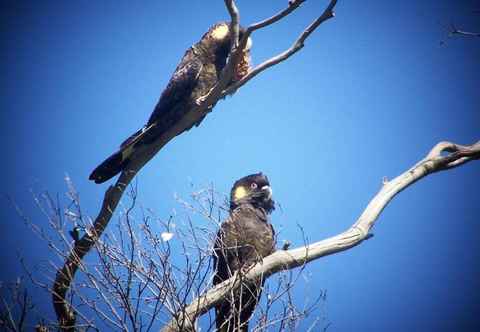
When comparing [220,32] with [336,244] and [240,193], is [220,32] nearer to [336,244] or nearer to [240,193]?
[240,193]

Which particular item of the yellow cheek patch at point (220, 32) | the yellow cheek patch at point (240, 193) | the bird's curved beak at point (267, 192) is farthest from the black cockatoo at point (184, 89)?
the bird's curved beak at point (267, 192)

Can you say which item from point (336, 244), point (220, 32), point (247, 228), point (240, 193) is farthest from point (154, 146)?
point (336, 244)

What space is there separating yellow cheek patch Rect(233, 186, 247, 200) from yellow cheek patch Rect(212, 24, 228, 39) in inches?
83.2

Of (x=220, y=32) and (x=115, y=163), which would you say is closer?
(x=115, y=163)

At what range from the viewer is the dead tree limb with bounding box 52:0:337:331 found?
2766 mm

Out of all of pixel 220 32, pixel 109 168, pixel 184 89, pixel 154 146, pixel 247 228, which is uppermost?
pixel 220 32

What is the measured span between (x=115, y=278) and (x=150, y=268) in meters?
0.22

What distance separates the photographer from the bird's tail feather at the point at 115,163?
12.6ft

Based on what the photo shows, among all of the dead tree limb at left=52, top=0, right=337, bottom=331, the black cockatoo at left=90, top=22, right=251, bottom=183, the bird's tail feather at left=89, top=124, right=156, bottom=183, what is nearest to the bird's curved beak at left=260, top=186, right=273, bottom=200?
the dead tree limb at left=52, top=0, right=337, bottom=331

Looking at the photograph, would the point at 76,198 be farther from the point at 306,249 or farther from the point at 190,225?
the point at 306,249

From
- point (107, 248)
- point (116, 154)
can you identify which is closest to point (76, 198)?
point (107, 248)

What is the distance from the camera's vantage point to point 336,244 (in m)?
2.70

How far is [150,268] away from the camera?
2168 mm

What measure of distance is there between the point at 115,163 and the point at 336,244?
2639mm
